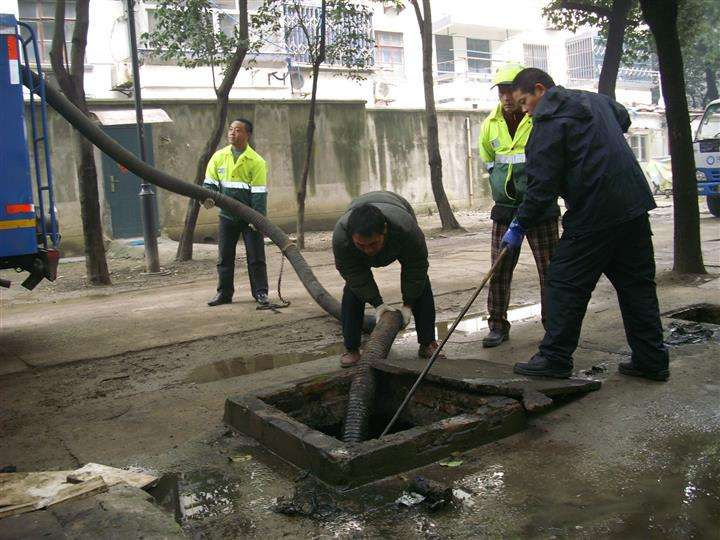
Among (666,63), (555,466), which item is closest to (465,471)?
(555,466)

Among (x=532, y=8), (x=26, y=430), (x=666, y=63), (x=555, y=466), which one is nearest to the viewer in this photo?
(x=555, y=466)

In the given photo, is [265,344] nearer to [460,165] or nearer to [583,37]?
[460,165]

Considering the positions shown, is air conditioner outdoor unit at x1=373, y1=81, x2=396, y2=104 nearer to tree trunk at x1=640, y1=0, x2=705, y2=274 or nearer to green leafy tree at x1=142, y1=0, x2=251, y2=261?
green leafy tree at x1=142, y1=0, x2=251, y2=261

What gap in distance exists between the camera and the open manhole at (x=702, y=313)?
5.65 metres

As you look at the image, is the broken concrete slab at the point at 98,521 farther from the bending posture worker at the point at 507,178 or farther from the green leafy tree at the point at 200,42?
the green leafy tree at the point at 200,42

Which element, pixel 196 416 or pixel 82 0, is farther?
pixel 82 0

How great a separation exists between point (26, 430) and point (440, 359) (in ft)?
8.14

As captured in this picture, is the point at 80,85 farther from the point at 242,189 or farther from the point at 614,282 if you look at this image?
the point at 614,282

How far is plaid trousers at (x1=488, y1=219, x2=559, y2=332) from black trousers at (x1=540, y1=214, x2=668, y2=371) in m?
0.73

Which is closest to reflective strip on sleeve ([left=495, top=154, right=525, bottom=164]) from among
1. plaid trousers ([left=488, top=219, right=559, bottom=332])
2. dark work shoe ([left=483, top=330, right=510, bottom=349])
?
plaid trousers ([left=488, top=219, right=559, bottom=332])

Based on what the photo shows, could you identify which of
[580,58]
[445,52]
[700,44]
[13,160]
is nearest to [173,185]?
[13,160]

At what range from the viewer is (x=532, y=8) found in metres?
28.1

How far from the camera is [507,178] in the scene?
4734mm

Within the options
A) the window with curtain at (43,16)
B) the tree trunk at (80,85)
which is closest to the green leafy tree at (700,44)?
the tree trunk at (80,85)
